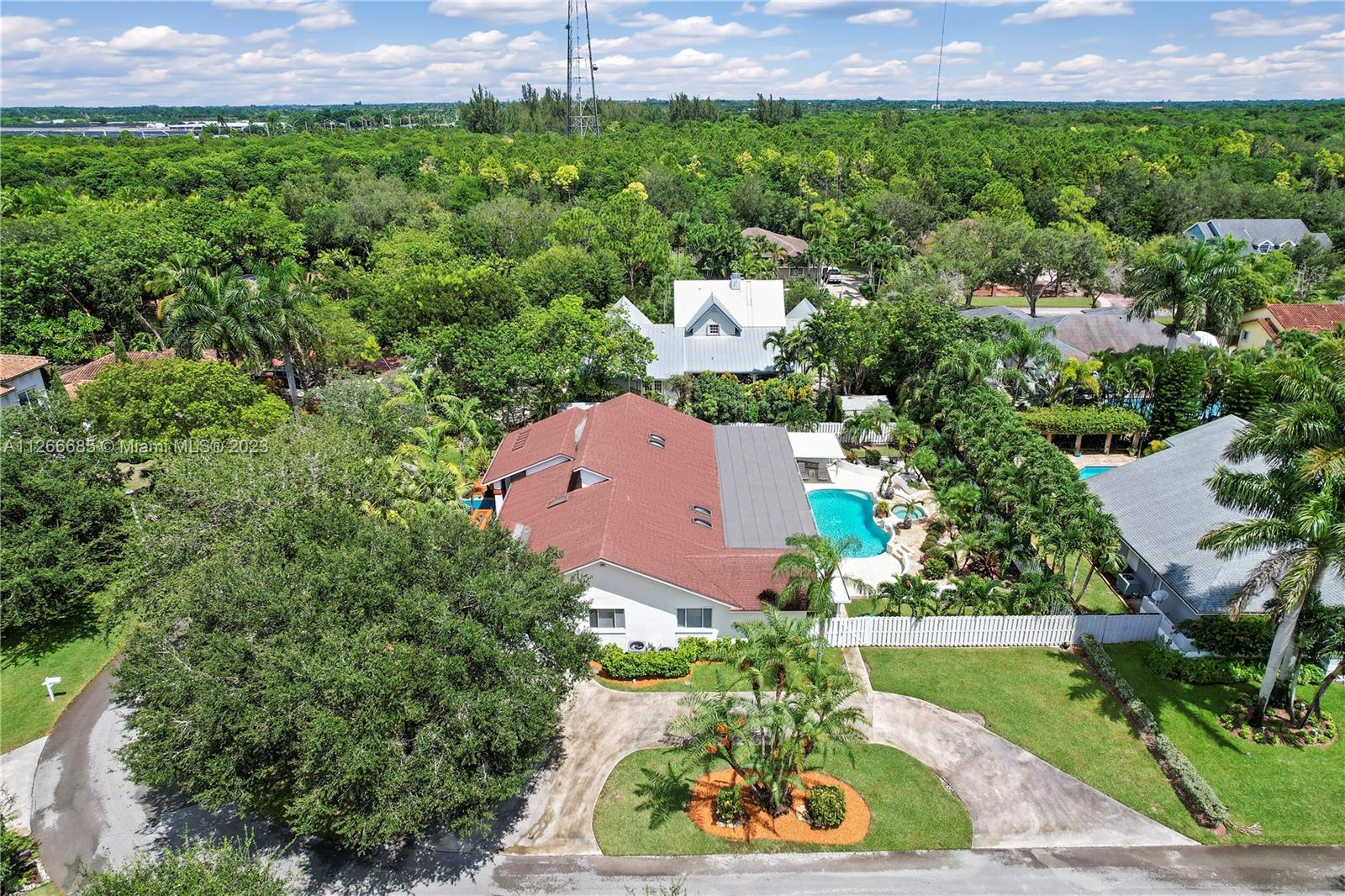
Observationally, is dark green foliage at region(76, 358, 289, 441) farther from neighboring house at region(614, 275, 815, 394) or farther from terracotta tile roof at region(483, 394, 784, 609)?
neighboring house at region(614, 275, 815, 394)

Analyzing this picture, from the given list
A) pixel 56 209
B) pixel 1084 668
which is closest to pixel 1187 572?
pixel 1084 668

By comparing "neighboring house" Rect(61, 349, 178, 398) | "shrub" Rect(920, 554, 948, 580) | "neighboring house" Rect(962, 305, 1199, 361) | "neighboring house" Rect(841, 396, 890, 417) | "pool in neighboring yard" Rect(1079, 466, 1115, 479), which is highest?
"neighboring house" Rect(962, 305, 1199, 361)

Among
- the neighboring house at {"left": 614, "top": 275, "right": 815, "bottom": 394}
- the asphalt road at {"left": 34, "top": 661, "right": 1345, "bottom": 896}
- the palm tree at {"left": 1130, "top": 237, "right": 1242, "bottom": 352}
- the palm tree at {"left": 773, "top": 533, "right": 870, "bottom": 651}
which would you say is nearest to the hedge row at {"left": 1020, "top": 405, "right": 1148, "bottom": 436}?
the palm tree at {"left": 1130, "top": 237, "right": 1242, "bottom": 352}

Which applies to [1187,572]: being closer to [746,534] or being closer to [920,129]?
[746,534]

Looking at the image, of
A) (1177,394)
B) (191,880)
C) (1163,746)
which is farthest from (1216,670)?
(191,880)

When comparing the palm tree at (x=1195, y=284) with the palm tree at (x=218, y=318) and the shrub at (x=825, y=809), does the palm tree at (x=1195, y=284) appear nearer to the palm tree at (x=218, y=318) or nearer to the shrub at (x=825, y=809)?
the shrub at (x=825, y=809)

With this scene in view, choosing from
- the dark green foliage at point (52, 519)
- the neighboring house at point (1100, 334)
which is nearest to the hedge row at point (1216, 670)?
Answer: the neighboring house at point (1100, 334)
